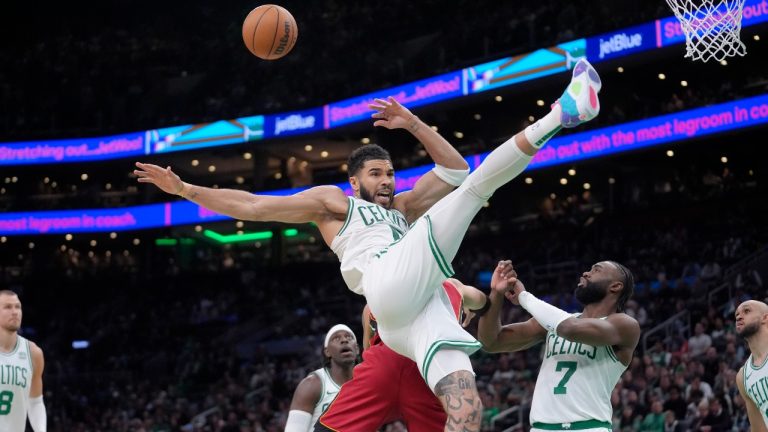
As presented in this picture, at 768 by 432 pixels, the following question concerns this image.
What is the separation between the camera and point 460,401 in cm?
512

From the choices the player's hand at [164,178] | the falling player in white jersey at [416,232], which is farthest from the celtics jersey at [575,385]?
the player's hand at [164,178]

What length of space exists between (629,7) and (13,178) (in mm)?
23035

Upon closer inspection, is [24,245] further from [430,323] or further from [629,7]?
[430,323]

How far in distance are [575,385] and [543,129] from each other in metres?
1.93

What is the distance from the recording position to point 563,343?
6.49 metres

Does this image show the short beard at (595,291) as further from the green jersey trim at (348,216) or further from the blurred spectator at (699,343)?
the blurred spectator at (699,343)

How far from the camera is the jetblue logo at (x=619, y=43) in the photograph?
22578 mm

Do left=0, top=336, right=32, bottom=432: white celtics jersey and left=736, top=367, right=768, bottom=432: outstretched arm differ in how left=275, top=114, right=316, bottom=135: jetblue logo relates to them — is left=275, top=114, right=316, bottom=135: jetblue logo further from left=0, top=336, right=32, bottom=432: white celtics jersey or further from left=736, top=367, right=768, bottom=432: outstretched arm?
left=736, top=367, right=768, bottom=432: outstretched arm

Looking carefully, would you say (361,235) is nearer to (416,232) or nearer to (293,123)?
(416,232)

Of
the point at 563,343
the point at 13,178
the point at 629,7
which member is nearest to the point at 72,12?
the point at 13,178

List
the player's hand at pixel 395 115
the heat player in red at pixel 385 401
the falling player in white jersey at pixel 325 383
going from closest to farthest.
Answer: the heat player in red at pixel 385 401
the player's hand at pixel 395 115
the falling player in white jersey at pixel 325 383

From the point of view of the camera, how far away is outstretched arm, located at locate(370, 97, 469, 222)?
20.5 feet

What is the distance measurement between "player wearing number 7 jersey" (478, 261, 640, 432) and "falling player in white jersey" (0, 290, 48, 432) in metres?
3.89

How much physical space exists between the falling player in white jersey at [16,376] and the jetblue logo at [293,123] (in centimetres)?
2194
